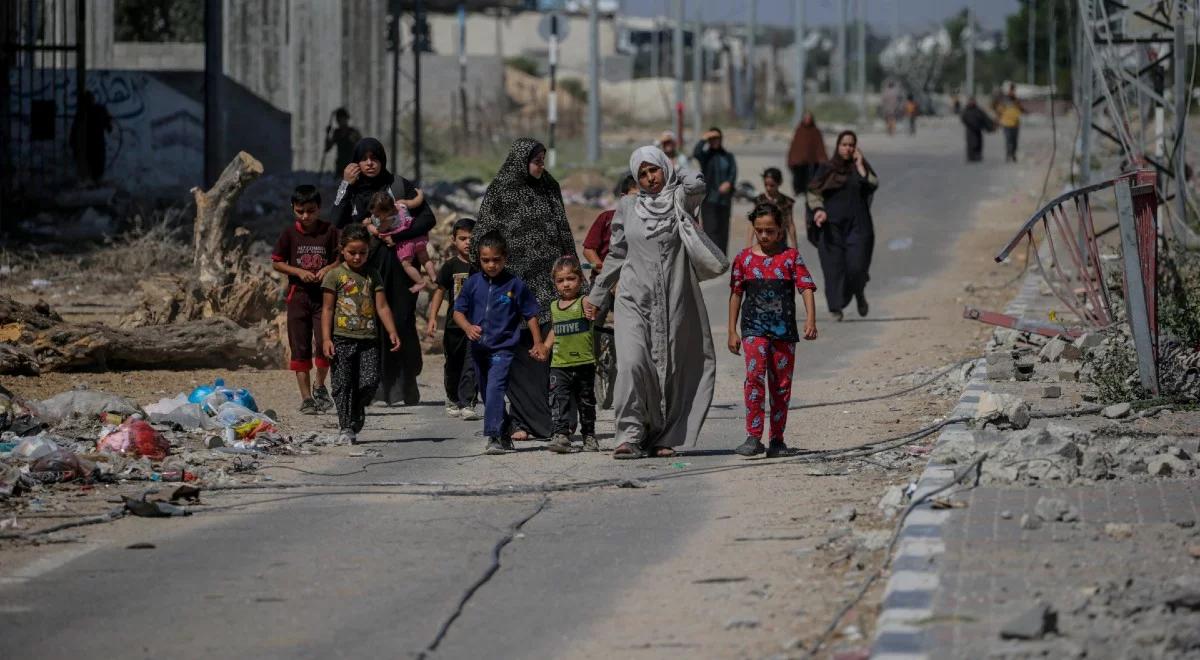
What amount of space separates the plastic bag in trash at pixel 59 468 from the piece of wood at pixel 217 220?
594cm

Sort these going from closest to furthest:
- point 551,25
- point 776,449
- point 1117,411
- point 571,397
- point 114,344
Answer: point 776,449 → point 571,397 → point 1117,411 → point 114,344 → point 551,25

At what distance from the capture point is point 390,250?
12.1 meters

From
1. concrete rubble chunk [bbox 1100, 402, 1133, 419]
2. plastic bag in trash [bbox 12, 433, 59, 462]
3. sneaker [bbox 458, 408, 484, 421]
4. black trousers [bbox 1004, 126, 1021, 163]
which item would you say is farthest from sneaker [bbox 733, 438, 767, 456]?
black trousers [bbox 1004, 126, 1021, 163]

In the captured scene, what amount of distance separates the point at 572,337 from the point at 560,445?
590 mm

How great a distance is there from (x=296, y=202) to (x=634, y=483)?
3.63 meters

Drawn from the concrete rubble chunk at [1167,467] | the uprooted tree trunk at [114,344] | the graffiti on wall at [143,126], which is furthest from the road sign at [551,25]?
the concrete rubble chunk at [1167,467]

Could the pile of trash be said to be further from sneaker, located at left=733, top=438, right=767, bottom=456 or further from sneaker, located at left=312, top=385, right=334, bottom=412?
sneaker, located at left=733, top=438, right=767, bottom=456

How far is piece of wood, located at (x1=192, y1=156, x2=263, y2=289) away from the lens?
15258 mm

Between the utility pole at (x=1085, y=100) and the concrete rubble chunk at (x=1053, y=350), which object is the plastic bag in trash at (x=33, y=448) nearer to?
the concrete rubble chunk at (x=1053, y=350)

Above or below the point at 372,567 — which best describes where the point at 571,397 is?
above

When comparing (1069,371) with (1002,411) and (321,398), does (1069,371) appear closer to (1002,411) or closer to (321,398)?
(1002,411)

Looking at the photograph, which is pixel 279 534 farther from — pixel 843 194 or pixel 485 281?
pixel 843 194

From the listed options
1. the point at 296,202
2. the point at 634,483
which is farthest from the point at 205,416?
the point at 634,483

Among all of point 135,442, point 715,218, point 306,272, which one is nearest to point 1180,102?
point 715,218
